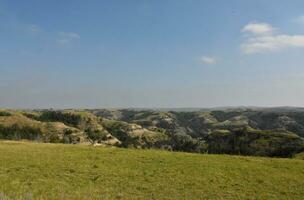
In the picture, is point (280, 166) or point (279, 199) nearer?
point (279, 199)

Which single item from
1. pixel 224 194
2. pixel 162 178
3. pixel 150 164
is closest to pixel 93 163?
pixel 150 164

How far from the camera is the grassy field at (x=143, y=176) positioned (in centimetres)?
2917

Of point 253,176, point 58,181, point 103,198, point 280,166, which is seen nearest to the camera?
point 103,198

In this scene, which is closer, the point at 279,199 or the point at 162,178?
the point at 279,199

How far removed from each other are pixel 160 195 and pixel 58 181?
9588mm

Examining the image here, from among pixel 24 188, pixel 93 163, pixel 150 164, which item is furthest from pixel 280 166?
pixel 24 188

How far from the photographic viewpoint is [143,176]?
34750mm

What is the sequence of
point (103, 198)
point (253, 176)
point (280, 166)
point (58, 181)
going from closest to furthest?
point (103, 198), point (58, 181), point (253, 176), point (280, 166)

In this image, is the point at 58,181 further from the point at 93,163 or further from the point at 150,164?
the point at 150,164

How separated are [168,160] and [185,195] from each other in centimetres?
1285

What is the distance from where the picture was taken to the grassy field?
1148 inches

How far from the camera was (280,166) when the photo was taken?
39500 millimetres

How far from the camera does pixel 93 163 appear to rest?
3966 centimetres

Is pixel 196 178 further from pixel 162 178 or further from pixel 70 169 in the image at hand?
pixel 70 169
